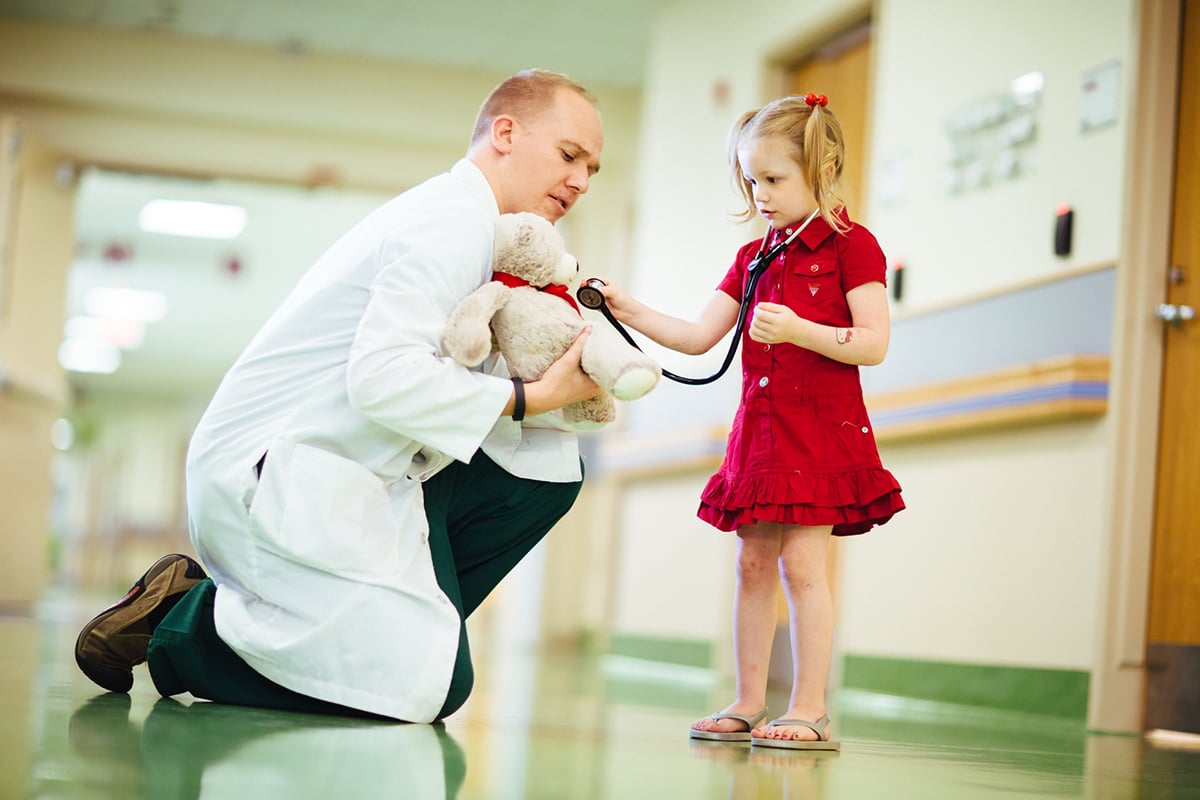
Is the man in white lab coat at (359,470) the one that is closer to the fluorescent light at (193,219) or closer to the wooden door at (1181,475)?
the wooden door at (1181,475)

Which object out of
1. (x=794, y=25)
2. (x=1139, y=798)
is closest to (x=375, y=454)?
(x=1139, y=798)

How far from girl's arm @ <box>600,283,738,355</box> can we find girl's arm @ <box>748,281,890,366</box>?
204 millimetres

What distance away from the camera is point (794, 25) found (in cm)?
529

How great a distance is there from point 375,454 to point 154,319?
1447 cm

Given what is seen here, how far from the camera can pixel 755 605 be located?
7.52 ft

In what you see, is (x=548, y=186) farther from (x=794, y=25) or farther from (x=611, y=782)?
(x=794, y=25)

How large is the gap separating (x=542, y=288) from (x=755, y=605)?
2.17ft

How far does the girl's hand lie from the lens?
2.11 meters

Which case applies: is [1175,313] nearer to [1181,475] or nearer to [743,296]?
[1181,475]

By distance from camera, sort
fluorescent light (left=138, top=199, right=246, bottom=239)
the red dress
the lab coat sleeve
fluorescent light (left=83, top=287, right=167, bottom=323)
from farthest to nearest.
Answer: fluorescent light (left=83, top=287, right=167, bottom=323), fluorescent light (left=138, top=199, right=246, bottom=239), the red dress, the lab coat sleeve

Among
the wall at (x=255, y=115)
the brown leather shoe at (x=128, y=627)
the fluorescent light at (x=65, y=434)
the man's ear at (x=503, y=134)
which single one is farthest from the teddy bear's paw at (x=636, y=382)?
the fluorescent light at (x=65, y=434)

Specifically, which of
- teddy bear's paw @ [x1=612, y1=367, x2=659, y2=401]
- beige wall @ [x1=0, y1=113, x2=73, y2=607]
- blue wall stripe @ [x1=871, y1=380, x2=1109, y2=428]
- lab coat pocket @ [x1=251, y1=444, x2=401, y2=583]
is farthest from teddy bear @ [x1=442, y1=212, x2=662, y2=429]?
beige wall @ [x1=0, y1=113, x2=73, y2=607]

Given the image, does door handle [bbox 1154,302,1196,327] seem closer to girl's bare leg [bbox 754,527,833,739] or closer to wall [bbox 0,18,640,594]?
girl's bare leg [bbox 754,527,833,739]

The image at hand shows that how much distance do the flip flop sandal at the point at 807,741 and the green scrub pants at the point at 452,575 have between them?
467mm
